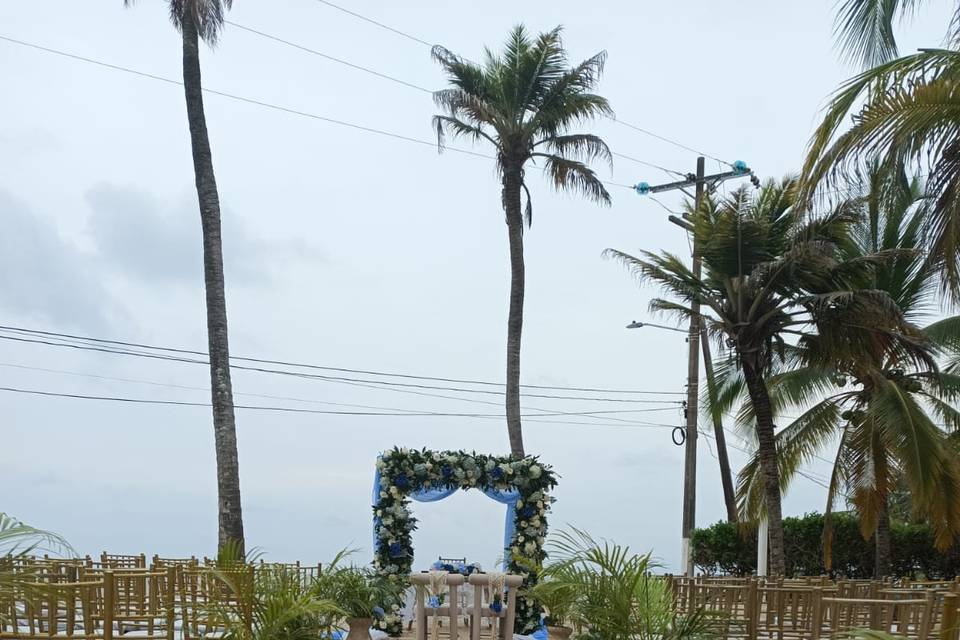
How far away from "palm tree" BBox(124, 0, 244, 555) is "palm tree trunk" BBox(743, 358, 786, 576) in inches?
352

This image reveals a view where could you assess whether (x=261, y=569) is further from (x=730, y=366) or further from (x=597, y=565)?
(x=730, y=366)

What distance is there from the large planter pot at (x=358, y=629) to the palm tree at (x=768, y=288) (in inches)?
307

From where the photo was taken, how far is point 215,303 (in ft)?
61.7

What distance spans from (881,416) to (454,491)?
26.4 feet

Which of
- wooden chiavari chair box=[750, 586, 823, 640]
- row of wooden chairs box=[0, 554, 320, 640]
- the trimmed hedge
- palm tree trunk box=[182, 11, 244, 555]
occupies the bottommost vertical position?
the trimmed hedge

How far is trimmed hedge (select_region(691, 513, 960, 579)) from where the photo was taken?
2494 centimetres

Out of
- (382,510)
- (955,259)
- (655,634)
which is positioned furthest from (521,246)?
(655,634)

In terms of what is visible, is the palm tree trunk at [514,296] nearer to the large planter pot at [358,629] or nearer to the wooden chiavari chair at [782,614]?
the large planter pot at [358,629]

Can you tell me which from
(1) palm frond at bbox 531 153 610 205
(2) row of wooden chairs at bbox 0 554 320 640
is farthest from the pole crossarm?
(2) row of wooden chairs at bbox 0 554 320 640

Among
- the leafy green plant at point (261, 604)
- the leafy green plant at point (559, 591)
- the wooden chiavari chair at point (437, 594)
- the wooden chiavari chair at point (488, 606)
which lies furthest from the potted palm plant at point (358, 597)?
the leafy green plant at point (261, 604)

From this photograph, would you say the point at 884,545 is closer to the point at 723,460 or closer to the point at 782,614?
the point at 723,460

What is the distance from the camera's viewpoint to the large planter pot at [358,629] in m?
15.5

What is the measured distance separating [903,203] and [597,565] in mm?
14678

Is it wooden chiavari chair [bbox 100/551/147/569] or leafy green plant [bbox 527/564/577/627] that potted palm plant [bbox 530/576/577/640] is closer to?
leafy green plant [bbox 527/564/577/627]
